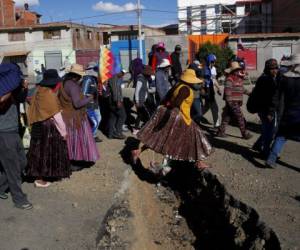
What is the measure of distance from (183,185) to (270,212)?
257 cm

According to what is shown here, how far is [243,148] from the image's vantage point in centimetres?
880

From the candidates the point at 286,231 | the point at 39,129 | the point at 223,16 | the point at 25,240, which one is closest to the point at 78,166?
the point at 39,129

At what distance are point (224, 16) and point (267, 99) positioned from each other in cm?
6992

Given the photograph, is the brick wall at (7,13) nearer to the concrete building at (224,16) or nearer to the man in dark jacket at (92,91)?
the concrete building at (224,16)

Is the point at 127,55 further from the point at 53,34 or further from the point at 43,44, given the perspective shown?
the point at 43,44

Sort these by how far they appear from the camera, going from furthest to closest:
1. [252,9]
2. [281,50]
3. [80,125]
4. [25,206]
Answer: [252,9] → [281,50] → [80,125] → [25,206]

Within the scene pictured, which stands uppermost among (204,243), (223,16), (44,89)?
(223,16)

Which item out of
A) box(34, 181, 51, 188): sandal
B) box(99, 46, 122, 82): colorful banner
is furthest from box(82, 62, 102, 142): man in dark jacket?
box(34, 181, 51, 188): sandal

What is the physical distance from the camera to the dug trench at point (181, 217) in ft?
17.4

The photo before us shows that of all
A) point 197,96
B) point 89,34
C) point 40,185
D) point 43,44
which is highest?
point 89,34

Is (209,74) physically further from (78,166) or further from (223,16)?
(223,16)

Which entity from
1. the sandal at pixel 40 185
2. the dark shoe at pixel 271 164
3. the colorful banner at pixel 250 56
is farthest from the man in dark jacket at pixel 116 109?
the colorful banner at pixel 250 56

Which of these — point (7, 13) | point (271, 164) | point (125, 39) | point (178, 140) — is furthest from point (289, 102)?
point (7, 13)

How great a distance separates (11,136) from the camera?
5.61 metres
